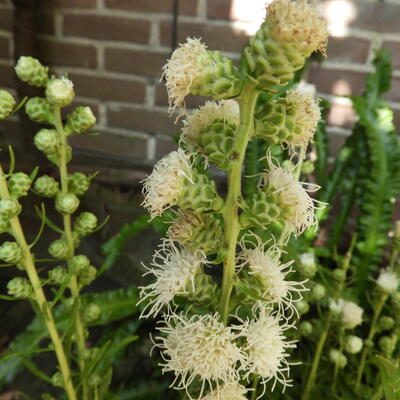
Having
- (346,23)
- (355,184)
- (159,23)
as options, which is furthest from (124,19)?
(355,184)

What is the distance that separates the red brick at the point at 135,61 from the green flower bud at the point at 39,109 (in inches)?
25.4

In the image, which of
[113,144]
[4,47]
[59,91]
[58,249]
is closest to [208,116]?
[59,91]

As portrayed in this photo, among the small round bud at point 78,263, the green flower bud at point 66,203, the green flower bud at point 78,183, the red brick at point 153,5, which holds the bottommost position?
the small round bud at point 78,263

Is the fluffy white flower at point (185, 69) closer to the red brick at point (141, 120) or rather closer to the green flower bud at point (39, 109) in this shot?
the green flower bud at point (39, 109)

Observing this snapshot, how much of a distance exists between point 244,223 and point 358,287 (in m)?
0.63

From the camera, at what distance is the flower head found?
34 cm

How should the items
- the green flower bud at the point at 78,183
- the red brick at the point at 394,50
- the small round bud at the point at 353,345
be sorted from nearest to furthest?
the green flower bud at the point at 78,183
the small round bud at the point at 353,345
the red brick at the point at 394,50

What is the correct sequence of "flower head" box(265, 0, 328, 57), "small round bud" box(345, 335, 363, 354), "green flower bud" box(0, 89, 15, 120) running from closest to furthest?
"flower head" box(265, 0, 328, 57) < "green flower bud" box(0, 89, 15, 120) < "small round bud" box(345, 335, 363, 354)

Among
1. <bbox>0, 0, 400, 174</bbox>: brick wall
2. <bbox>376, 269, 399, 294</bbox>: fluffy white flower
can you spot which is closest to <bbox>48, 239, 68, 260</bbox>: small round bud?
<bbox>376, 269, 399, 294</bbox>: fluffy white flower

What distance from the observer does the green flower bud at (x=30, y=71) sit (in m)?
0.47

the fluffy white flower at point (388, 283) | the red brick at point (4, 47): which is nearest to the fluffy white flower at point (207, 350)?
the fluffy white flower at point (388, 283)

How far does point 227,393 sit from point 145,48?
87 centimetres

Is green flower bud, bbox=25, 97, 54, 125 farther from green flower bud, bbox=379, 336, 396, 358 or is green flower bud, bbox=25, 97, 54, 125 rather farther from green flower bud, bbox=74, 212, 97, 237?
green flower bud, bbox=379, 336, 396, 358

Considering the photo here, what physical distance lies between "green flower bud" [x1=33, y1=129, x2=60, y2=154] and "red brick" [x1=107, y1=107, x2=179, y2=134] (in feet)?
2.16
